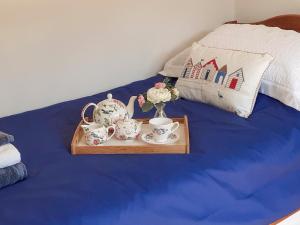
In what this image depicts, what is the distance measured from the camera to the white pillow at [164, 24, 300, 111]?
175 centimetres

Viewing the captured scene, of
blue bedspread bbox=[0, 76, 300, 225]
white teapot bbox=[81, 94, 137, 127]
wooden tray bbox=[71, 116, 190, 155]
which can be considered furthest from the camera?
white teapot bbox=[81, 94, 137, 127]

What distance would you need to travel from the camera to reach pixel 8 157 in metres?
1.35

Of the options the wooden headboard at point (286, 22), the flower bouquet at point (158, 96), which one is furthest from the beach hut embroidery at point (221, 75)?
the wooden headboard at point (286, 22)

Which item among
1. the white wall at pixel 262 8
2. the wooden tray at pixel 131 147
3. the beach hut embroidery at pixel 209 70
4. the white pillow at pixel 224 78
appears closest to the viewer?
the wooden tray at pixel 131 147

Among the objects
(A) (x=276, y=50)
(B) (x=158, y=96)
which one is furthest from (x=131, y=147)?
(A) (x=276, y=50)

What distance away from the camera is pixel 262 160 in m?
1.52

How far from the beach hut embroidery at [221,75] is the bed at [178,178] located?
0.13m

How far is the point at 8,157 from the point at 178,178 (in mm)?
567

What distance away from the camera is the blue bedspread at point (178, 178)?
49.1 inches

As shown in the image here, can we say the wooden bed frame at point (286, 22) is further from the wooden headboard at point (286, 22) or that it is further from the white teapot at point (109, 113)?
the white teapot at point (109, 113)

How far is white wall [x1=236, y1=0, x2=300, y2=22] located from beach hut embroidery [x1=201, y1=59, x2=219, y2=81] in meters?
0.70

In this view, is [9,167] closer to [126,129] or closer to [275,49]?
[126,129]

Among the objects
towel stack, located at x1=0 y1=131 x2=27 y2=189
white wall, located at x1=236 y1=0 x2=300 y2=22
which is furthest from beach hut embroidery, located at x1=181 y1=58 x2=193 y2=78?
towel stack, located at x1=0 y1=131 x2=27 y2=189

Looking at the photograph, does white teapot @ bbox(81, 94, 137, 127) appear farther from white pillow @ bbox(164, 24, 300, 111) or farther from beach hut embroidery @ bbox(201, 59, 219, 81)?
white pillow @ bbox(164, 24, 300, 111)
